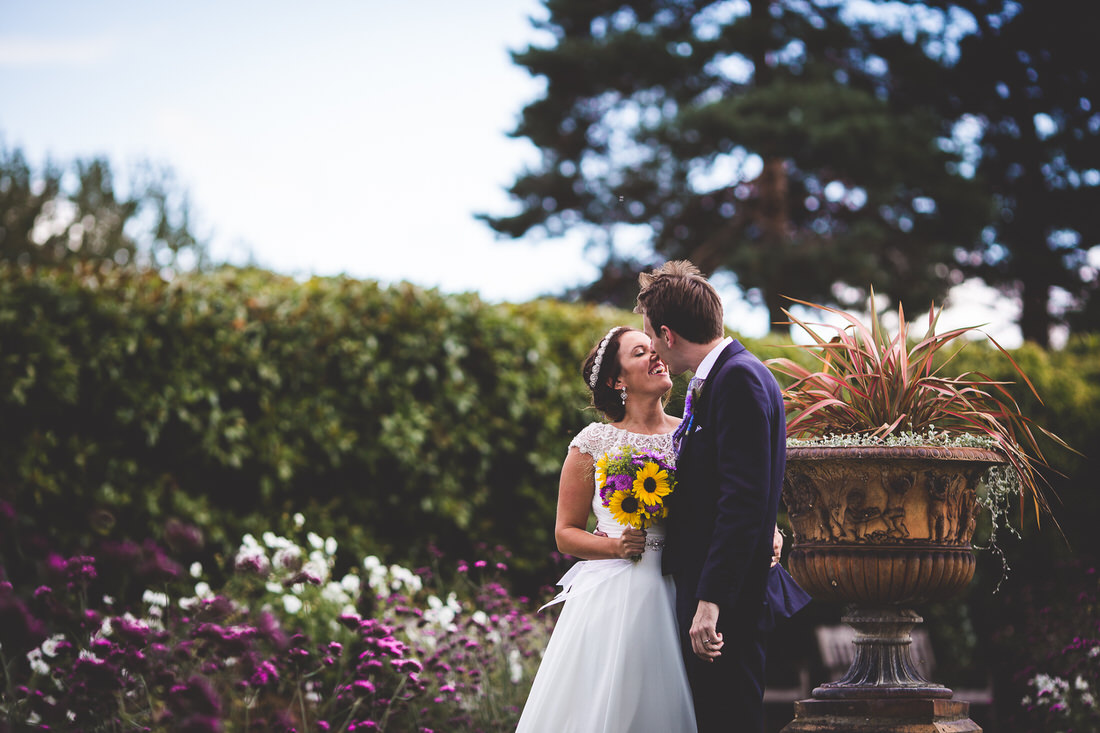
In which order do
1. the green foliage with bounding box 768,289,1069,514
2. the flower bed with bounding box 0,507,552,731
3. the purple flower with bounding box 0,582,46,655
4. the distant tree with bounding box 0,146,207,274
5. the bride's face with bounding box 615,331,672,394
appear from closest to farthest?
the purple flower with bounding box 0,582,46,655, the flower bed with bounding box 0,507,552,731, the bride's face with bounding box 615,331,672,394, the green foliage with bounding box 768,289,1069,514, the distant tree with bounding box 0,146,207,274

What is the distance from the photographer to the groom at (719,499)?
2.37 meters

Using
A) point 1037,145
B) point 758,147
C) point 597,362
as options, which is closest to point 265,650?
point 597,362

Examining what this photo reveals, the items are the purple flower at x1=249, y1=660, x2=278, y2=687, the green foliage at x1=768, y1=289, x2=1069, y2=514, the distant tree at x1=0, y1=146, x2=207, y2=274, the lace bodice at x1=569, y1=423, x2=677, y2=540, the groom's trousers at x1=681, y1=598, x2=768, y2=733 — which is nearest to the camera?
the groom's trousers at x1=681, y1=598, x2=768, y2=733

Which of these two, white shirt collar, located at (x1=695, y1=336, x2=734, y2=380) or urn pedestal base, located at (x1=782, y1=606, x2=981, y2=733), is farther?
urn pedestal base, located at (x1=782, y1=606, x2=981, y2=733)

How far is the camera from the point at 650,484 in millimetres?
2674

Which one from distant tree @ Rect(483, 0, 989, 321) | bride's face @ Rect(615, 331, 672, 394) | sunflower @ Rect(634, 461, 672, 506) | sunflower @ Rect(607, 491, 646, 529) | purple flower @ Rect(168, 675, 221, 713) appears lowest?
purple flower @ Rect(168, 675, 221, 713)

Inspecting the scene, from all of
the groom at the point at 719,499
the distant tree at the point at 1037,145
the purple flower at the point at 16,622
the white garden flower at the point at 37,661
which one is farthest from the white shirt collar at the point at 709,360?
the distant tree at the point at 1037,145

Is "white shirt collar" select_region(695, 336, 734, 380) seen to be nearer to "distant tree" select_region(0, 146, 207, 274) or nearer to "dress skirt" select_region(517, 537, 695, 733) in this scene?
"dress skirt" select_region(517, 537, 695, 733)

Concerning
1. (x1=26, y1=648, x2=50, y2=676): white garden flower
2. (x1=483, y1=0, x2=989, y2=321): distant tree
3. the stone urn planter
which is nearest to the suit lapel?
the stone urn planter

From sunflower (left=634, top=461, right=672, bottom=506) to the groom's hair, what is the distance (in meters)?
0.42

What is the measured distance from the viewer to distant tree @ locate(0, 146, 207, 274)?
25953 millimetres

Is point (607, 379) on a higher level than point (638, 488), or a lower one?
higher

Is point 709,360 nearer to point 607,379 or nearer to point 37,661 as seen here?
point 607,379

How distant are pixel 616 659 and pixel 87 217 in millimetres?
30193
